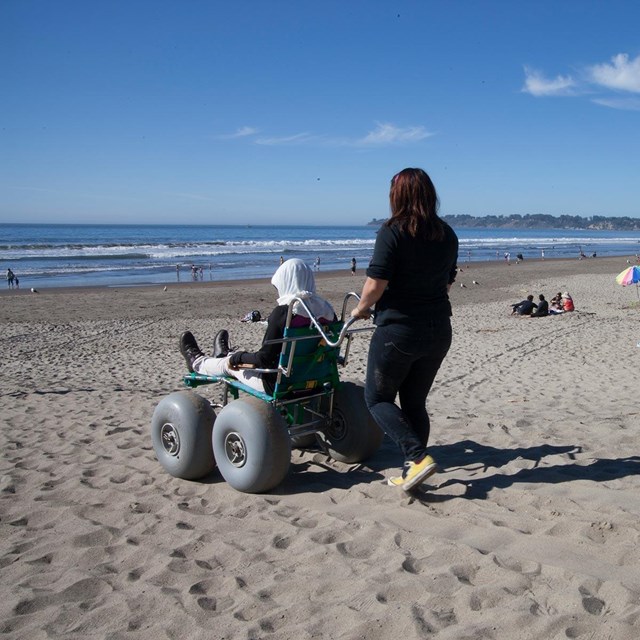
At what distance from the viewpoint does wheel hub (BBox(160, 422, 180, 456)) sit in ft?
14.9

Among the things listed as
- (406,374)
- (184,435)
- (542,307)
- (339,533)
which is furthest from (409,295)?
(542,307)

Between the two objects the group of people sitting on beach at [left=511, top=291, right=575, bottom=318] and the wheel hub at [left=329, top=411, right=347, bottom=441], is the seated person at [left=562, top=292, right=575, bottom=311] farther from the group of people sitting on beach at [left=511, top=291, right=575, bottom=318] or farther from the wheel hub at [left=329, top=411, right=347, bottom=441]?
the wheel hub at [left=329, top=411, right=347, bottom=441]

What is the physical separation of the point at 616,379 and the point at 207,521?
6098 millimetres

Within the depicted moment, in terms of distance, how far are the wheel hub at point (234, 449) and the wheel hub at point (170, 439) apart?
18.5 inches

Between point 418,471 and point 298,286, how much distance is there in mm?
1466

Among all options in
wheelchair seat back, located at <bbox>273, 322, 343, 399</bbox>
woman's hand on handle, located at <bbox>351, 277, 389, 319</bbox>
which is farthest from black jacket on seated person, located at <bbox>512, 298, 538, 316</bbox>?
woman's hand on handle, located at <bbox>351, 277, 389, 319</bbox>

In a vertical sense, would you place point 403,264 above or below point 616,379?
above

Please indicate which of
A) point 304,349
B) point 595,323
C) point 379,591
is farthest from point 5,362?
point 595,323

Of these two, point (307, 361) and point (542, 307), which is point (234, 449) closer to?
point (307, 361)

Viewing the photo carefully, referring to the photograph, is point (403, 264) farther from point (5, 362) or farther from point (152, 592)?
point (5, 362)

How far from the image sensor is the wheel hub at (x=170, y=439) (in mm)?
4555

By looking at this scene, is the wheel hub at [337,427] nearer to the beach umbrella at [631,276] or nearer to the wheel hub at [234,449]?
the wheel hub at [234,449]

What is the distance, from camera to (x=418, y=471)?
373 cm

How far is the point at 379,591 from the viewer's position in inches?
112
